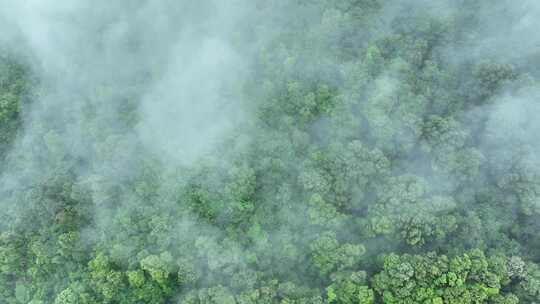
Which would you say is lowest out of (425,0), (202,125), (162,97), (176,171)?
(176,171)

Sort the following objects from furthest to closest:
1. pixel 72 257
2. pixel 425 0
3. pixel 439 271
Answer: pixel 425 0, pixel 72 257, pixel 439 271

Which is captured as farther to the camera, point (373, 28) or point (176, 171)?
point (373, 28)

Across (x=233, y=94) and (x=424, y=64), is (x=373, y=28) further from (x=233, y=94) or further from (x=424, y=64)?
(x=233, y=94)

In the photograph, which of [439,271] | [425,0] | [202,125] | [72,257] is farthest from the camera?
[425,0]

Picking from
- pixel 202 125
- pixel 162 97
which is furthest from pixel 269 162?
pixel 162 97

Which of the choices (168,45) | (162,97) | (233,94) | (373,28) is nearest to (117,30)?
(168,45)

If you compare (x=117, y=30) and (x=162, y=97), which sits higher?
(x=117, y=30)
